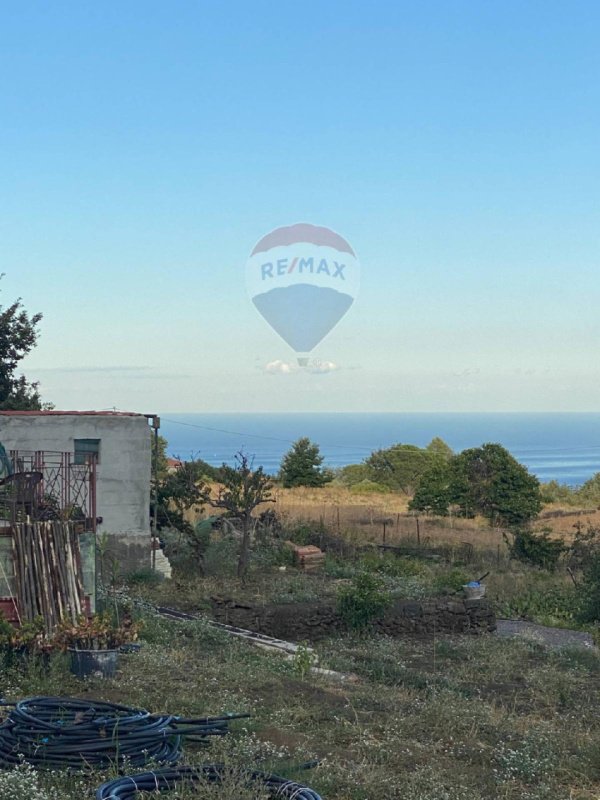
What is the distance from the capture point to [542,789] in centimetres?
640

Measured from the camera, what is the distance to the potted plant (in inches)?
359

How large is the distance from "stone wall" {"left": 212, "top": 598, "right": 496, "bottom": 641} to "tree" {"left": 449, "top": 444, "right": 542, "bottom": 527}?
1718 cm

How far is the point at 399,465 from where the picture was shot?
58938 mm

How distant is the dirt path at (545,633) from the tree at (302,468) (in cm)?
2973

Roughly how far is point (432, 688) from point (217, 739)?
13.3ft

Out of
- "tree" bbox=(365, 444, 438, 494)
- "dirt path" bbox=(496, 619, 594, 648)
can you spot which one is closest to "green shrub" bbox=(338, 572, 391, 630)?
"dirt path" bbox=(496, 619, 594, 648)

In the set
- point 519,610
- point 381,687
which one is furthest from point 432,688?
point 519,610

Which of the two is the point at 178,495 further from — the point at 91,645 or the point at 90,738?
the point at 90,738

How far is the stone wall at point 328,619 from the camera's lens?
1555 centimetres

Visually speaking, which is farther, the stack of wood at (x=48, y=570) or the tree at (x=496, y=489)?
the tree at (x=496, y=489)

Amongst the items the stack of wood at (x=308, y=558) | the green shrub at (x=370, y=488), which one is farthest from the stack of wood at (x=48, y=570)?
the green shrub at (x=370, y=488)

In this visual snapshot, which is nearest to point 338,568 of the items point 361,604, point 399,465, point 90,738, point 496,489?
point 361,604

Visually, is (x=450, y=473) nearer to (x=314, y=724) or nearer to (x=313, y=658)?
(x=313, y=658)

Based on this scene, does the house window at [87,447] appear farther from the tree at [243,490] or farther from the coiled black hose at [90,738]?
the coiled black hose at [90,738]
